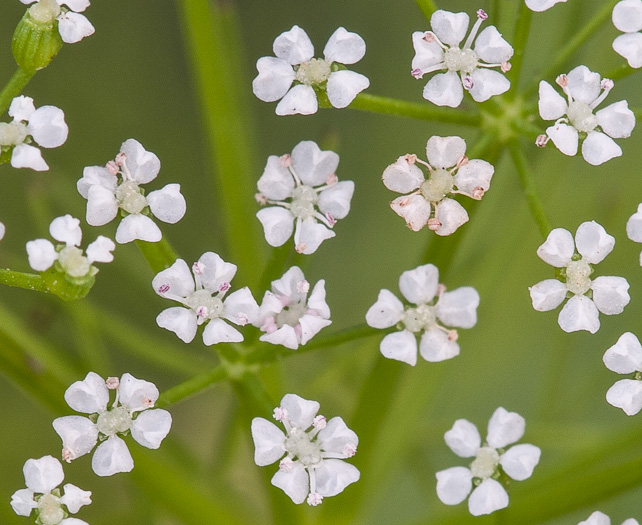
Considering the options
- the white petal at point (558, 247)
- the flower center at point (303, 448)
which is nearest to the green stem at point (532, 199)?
the white petal at point (558, 247)

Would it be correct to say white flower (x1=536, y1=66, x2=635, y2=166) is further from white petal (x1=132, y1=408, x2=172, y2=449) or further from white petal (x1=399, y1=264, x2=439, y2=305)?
white petal (x1=132, y1=408, x2=172, y2=449)

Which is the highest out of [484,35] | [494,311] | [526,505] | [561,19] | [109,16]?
[109,16]

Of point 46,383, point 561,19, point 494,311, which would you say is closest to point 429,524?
point 46,383

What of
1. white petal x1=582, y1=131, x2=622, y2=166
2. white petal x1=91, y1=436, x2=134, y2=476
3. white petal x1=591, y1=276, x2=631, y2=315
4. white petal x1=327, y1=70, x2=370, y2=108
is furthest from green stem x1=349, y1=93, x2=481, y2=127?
white petal x1=91, y1=436, x2=134, y2=476

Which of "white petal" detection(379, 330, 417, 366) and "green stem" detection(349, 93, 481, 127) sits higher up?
"green stem" detection(349, 93, 481, 127)

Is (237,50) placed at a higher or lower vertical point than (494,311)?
higher

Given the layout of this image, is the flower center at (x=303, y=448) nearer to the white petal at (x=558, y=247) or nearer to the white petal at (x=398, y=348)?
the white petal at (x=398, y=348)

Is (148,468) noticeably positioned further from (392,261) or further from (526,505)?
(392,261)

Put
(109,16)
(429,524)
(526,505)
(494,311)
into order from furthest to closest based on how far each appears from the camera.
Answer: (109,16), (494,311), (429,524), (526,505)
